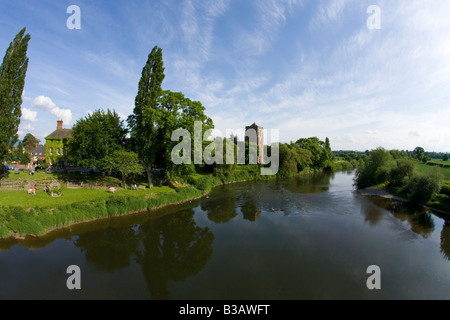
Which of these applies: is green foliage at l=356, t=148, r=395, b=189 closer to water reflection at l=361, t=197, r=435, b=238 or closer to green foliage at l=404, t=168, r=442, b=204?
water reflection at l=361, t=197, r=435, b=238

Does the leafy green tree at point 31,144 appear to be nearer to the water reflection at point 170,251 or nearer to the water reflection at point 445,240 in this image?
the water reflection at point 170,251

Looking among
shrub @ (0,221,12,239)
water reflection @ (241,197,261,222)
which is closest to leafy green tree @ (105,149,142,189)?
shrub @ (0,221,12,239)

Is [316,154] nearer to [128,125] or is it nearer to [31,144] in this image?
[128,125]

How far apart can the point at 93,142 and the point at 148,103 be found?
974 cm

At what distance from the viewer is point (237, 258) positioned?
541 inches

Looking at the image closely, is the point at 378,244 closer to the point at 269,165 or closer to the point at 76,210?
the point at 76,210

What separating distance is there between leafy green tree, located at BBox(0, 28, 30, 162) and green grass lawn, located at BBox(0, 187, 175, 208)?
739 cm

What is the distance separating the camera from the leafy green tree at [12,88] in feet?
76.1

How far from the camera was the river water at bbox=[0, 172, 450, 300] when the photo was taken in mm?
10586

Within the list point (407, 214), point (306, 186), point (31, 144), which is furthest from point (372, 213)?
point (31, 144)
